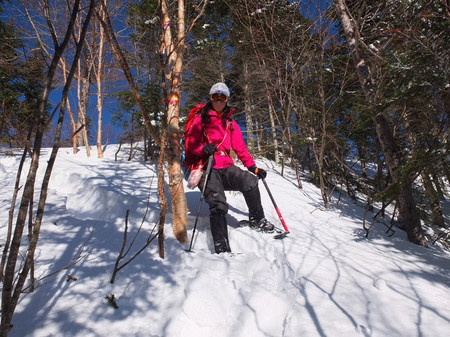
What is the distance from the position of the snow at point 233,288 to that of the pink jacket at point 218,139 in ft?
3.27

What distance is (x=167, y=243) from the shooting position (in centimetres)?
248

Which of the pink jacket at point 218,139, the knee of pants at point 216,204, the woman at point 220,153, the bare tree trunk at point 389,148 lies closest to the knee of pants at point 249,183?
the woman at point 220,153

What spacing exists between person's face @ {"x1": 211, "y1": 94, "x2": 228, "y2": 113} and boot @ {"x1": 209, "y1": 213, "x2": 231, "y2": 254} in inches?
59.0

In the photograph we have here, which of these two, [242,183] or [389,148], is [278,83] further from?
[242,183]

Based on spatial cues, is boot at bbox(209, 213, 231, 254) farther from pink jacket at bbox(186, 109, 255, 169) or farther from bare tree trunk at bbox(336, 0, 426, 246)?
bare tree trunk at bbox(336, 0, 426, 246)

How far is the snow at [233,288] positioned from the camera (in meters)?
1.38

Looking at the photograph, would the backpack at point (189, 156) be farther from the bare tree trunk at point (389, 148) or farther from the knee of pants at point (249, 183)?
the bare tree trunk at point (389, 148)

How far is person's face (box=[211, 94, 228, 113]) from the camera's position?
3.33 m

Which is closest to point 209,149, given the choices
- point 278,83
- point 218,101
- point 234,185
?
point 234,185

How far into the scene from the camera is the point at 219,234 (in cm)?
267

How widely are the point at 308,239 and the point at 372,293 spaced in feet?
4.15

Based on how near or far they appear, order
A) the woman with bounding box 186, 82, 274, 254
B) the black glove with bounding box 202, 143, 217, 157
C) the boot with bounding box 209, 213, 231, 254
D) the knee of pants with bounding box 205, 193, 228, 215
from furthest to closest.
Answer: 1. the woman with bounding box 186, 82, 274, 254
2. the black glove with bounding box 202, 143, 217, 157
3. the knee of pants with bounding box 205, 193, 228, 215
4. the boot with bounding box 209, 213, 231, 254

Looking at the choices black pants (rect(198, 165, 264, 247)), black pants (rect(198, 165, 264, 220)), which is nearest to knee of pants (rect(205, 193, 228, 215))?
black pants (rect(198, 165, 264, 247))

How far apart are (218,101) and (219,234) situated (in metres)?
1.78
